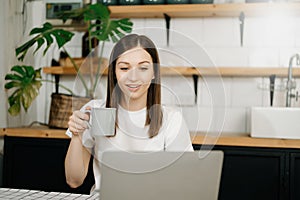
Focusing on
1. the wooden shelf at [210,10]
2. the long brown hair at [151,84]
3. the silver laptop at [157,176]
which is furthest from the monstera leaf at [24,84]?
the silver laptop at [157,176]

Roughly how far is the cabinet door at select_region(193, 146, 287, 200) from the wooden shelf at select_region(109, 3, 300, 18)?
82 centimetres

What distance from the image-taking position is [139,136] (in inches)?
48.7

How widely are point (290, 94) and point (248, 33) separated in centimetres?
48

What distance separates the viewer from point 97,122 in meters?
1.23

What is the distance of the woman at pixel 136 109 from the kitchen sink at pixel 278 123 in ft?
3.71

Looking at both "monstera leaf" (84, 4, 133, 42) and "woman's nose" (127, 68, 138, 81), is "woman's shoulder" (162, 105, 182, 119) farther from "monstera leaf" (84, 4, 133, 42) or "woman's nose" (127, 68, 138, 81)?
"monstera leaf" (84, 4, 133, 42)

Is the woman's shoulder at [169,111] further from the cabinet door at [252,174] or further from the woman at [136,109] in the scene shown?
the cabinet door at [252,174]

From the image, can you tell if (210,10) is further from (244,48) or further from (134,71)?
(134,71)

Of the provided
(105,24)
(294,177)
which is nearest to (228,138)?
(294,177)

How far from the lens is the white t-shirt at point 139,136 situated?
3.98 feet

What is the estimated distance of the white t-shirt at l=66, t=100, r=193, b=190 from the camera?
121cm

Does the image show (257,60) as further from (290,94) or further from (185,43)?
(185,43)

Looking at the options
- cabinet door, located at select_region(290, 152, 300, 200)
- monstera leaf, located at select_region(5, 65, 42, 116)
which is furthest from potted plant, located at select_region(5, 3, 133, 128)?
cabinet door, located at select_region(290, 152, 300, 200)

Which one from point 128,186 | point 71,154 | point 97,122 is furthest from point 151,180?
point 71,154
